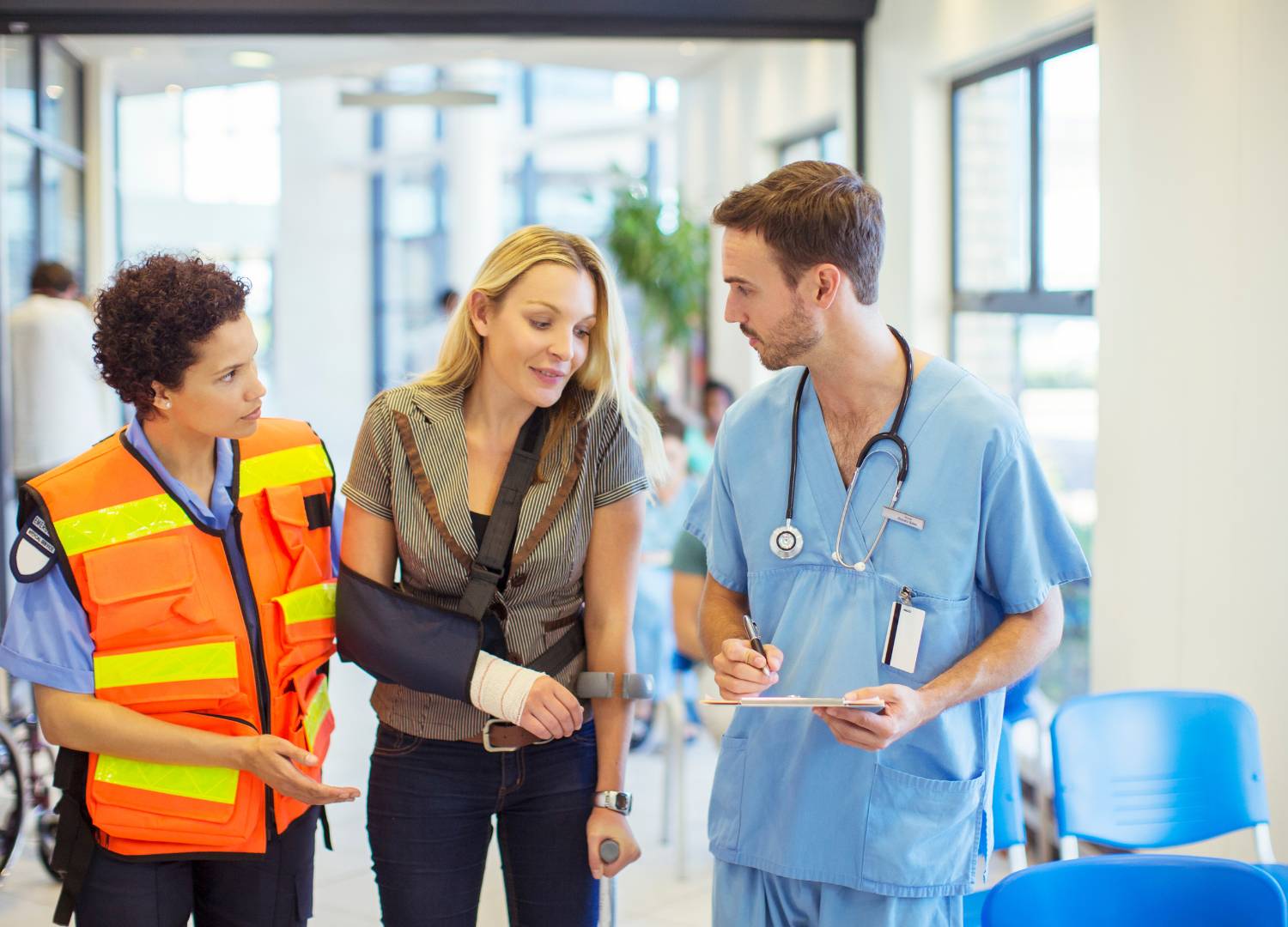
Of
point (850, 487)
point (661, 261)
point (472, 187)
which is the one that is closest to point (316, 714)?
point (850, 487)

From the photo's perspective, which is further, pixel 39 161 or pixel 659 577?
pixel 39 161

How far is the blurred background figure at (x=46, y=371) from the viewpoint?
5785 millimetres

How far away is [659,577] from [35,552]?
3047 millimetres

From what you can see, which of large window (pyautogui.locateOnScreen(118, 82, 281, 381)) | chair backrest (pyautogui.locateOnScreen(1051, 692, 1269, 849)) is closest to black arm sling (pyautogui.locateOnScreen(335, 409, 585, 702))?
chair backrest (pyautogui.locateOnScreen(1051, 692, 1269, 849))

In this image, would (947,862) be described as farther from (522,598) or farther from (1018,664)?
(522,598)

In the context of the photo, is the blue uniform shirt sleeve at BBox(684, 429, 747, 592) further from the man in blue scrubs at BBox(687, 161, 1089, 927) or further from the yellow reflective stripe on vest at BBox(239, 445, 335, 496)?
the yellow reflective stripe on vest at BBox(239, 445, 335, 496)

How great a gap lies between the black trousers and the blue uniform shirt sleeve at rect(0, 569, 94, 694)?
25 cm

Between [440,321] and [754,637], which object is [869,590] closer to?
[754,637]

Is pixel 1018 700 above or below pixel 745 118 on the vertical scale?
below

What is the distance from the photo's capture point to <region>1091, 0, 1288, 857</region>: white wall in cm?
280

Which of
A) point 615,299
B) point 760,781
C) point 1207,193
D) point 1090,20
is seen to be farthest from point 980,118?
point 760,781

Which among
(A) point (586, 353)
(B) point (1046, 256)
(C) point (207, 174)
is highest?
(C) point (207, 174)

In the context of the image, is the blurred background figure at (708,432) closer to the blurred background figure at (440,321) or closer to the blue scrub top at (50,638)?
the blurred background figure at (440,321)

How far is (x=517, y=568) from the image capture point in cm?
175
